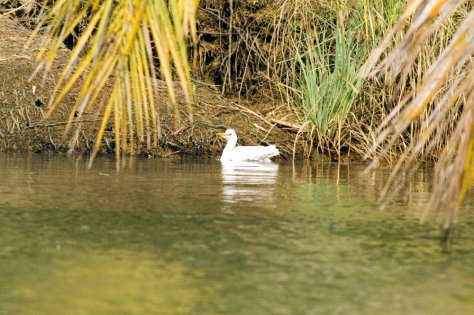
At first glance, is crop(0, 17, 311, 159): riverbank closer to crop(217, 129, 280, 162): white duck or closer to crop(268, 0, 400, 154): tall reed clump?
crop(268, 0, 400, 154): tall reed clump

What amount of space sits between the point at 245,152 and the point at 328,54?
1621 mm

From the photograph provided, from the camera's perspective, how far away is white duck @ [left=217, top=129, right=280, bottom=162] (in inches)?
489

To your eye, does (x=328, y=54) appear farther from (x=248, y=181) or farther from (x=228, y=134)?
(x=248, y=181)

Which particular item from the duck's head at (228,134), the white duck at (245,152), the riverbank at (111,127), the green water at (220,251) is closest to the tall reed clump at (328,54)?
the riverbank at (111,127)

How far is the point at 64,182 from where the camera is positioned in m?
8.93

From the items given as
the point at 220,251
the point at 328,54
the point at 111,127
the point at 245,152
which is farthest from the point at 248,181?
the point at 220,251

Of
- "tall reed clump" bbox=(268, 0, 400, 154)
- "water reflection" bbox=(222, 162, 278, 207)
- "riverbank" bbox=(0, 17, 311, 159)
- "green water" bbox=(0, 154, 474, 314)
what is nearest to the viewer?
"green water" bbox=(0, 154, 474, 314)

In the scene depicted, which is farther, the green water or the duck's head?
the duck's head

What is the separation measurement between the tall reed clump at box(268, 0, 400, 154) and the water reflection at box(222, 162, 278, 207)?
935 mm

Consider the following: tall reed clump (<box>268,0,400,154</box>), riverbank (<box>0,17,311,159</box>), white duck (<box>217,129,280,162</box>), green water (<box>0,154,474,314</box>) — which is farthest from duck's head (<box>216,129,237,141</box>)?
green water (<box>0,154,474,314</box>)

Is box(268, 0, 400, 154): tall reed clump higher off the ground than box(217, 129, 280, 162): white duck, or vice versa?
box(268, 0, 400, 154): tall reed clump

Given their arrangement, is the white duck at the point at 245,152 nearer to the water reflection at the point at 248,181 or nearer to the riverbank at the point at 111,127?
the water reflection at the point at 248,181

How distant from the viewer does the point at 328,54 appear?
42.9 feet

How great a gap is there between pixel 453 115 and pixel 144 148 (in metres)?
3.68
